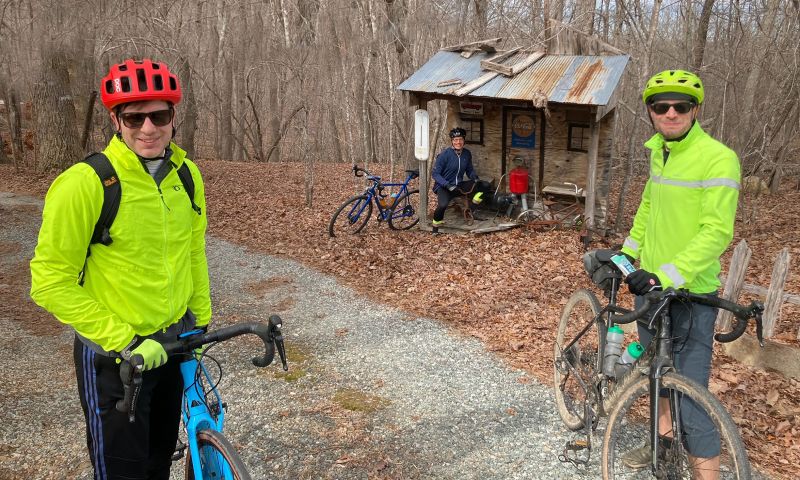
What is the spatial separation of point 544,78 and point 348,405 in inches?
286

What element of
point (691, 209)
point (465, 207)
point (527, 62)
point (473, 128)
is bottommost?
point (465, 207)

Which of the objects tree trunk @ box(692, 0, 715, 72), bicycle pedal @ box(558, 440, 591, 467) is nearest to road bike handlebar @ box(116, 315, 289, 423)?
bicycle pedal @ box(558, 440, 591, 467)

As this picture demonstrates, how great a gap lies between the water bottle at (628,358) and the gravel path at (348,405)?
928 mm

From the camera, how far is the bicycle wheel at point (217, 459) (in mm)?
2355

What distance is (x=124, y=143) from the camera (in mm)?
2354

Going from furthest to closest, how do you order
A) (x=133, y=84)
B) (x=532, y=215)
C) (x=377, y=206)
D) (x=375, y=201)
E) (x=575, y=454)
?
(x=532, y=215), (x=377, y=206), (x=375, y=201), (x=575, y=454), (x=133, y=84)

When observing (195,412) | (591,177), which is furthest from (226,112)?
(195,412)

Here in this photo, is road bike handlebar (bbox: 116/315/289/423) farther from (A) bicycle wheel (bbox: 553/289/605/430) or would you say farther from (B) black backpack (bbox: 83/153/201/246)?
(A) bicycle wheel (bbox: 553/289/605/430)

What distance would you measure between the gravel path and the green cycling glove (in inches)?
79.3

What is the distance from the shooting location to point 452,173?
10727mm

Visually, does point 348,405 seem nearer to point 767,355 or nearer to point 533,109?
point 767,355

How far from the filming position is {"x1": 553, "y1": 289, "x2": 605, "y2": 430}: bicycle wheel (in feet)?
12.4

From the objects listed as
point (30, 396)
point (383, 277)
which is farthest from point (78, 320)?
point (383, 277)

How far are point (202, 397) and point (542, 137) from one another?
10110 millimetres
